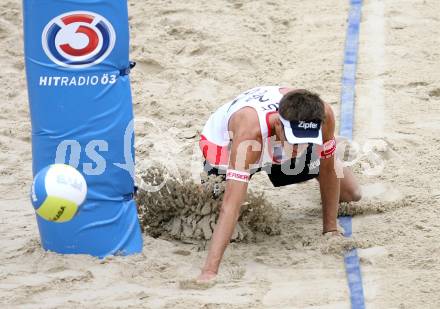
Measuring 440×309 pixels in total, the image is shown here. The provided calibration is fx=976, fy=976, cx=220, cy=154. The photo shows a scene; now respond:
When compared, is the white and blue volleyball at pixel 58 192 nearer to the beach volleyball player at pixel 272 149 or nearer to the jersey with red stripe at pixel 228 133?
the beach volleyball player at pixel 272 149

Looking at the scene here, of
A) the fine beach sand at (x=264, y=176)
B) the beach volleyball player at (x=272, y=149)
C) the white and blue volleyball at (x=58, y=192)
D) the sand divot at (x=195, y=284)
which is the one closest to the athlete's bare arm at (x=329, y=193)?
the beach volleyball player at (x=272, y=149)

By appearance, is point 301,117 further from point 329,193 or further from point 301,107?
point 329,193

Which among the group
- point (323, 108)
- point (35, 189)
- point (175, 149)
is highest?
point (323, 108)

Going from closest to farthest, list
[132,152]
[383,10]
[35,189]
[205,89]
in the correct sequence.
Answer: [35,189] → [132,152] → [205,89] → [383,10]

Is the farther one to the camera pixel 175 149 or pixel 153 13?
pixel 153 13

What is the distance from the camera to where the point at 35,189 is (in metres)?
5.43

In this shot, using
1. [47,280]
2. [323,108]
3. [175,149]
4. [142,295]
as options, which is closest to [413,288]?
[323,108]

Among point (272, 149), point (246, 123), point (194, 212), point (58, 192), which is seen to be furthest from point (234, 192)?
point (58, 192)

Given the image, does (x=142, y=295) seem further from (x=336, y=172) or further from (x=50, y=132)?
(x=336, y=172)

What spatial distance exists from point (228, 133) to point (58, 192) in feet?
4.34

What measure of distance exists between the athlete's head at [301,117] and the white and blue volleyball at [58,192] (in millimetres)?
1219

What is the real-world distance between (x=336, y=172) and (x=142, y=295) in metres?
1.67

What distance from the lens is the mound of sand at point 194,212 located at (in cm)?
632

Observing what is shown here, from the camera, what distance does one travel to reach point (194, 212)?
20.9 feet
